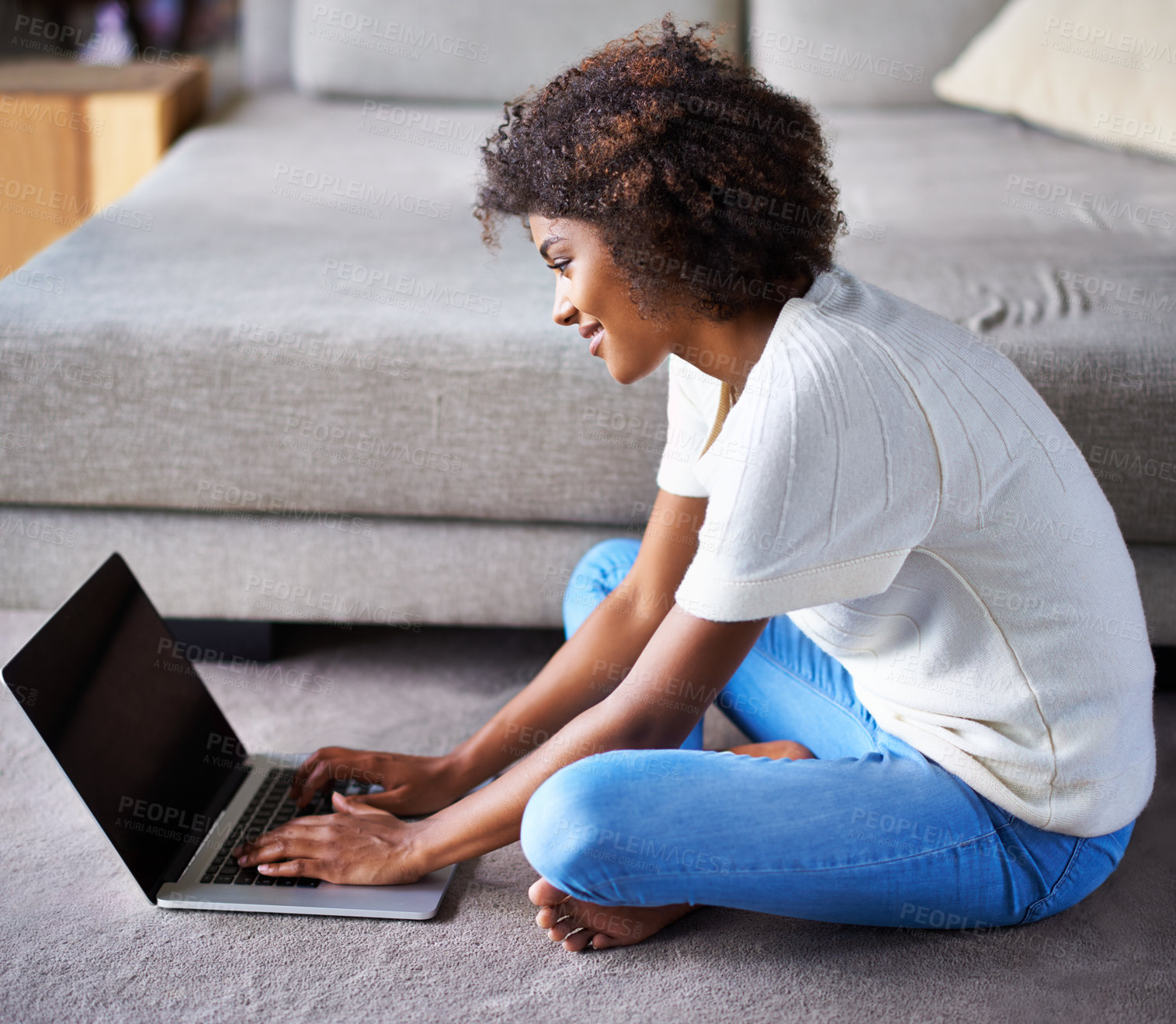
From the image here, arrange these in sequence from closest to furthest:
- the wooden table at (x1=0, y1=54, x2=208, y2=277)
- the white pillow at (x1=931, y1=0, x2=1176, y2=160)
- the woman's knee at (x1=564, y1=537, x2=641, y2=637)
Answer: the woman's knee at (x1=564, y1=537, x2=641, y2=637)
the white pillow at (x1=931, y1=0, x2=1176, y2=160)
the wooden table at (x1=0, y1=54, x2=208, y2=277)

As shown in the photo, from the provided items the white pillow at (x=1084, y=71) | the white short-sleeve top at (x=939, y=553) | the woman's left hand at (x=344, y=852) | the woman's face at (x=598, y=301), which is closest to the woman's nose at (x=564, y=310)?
the woman's face at (x=598, y=301)

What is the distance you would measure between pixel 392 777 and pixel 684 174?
0.62 meters

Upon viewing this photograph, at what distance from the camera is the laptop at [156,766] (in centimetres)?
94

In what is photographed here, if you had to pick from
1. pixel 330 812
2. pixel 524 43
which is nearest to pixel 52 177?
pixel 524 43

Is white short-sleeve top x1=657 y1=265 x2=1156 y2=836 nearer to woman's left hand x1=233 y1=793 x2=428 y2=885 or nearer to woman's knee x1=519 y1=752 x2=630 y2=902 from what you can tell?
woman's knee x1=519 y1=752 x2=630 y2=902

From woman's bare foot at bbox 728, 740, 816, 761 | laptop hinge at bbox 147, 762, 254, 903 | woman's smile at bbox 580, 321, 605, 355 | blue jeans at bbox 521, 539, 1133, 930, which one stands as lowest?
laptop hinge at bbox 147, 762, 254, 903

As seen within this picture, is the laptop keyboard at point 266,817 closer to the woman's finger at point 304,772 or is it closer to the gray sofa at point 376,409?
the woman's finger at point 304,772

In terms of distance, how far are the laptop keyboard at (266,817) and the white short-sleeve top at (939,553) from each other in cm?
46

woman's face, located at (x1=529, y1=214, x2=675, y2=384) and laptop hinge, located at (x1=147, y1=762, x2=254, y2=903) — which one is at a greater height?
woman's face, located at (x1=529, y1=214, x2=675, y2=384)

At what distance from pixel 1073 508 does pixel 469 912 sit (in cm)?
59

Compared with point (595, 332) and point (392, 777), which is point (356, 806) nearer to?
point (392, 777)

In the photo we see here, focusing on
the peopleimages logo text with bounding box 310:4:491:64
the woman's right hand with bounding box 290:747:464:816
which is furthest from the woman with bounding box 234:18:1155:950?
the peopleimages logo text with bounding box 310:4:491:64

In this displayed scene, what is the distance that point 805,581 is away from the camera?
739 mm

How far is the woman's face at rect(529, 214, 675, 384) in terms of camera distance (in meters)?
0.81
